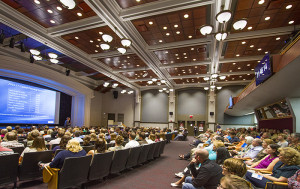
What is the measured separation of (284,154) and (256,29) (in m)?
7.21

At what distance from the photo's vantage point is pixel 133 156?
486cm

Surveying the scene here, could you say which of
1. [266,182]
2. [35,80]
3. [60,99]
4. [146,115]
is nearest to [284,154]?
[266,182]

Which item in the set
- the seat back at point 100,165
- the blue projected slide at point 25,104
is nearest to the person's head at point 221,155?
the seat back at point 100,165

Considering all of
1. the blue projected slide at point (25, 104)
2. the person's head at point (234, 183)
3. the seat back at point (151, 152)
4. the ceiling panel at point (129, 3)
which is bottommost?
the seat back at point (151, 152)

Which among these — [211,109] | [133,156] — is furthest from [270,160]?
[211,109]

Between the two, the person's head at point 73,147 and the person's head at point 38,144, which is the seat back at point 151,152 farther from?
the person's head at point 38,144

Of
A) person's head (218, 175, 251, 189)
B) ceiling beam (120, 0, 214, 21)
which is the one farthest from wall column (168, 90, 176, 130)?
person's head (218, 175, 251, 189)

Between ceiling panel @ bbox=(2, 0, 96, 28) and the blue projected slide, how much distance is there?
20.8ft

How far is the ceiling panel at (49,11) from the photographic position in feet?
21.1

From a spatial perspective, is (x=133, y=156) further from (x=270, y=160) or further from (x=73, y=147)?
(x=270, y=160)

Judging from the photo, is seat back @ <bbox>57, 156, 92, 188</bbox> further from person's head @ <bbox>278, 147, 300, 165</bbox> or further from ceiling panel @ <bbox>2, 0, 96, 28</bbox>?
ceiling panel @ <bbox>2, 0, 96, 28</bbox>

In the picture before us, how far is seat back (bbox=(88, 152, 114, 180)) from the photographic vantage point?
3.51 m

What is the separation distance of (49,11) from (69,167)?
21.1ft

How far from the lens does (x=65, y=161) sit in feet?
9.72
